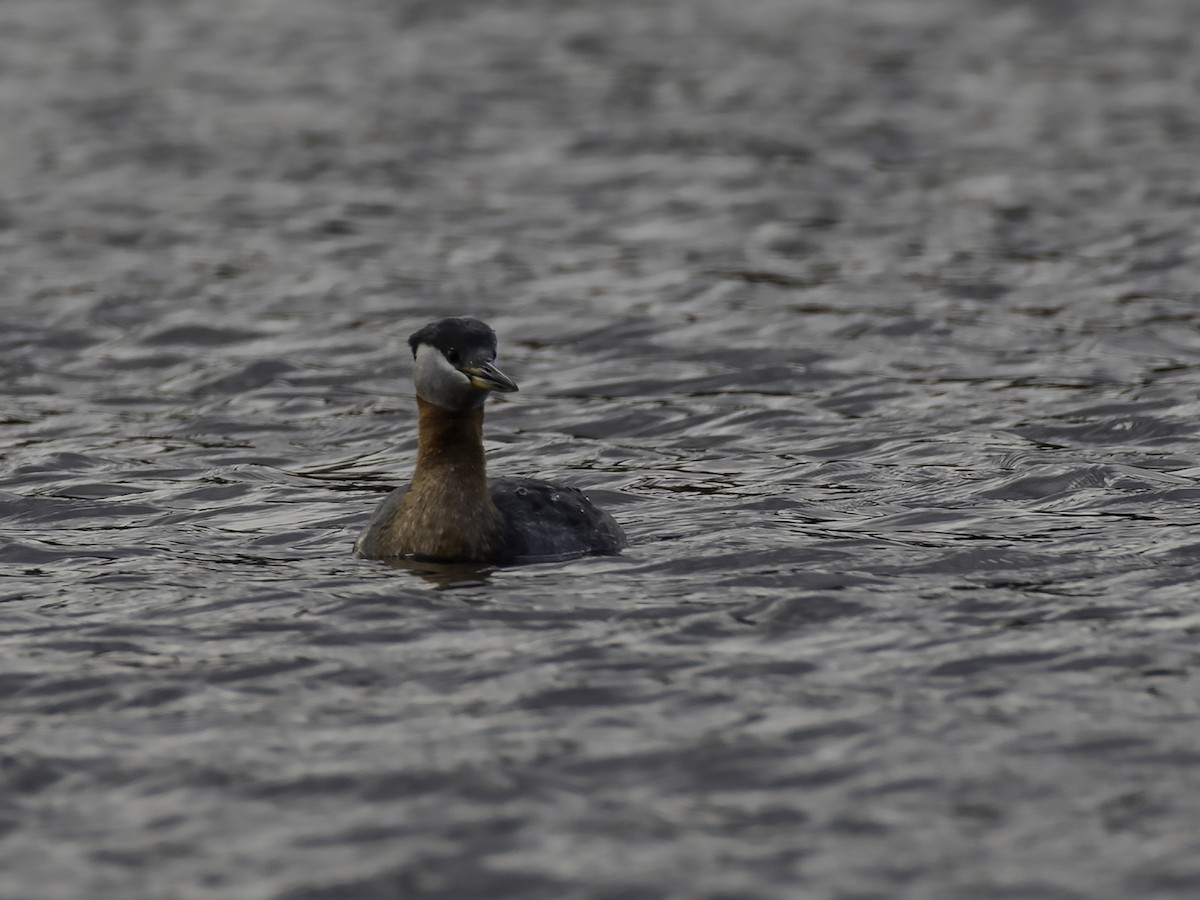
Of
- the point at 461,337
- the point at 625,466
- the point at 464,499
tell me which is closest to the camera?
the point at 461,337

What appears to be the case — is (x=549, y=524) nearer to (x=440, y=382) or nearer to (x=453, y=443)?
(x=453, y=443)

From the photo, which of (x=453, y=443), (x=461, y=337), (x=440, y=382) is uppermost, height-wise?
(x=461, y=337)

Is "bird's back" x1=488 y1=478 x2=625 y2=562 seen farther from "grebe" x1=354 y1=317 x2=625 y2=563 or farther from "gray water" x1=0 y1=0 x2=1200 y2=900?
"gray water" x1=0 y1=0 x2=1200 y2=900

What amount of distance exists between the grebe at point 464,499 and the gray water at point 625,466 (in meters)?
0.24

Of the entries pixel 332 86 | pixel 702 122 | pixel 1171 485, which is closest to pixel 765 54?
pixel 702 122

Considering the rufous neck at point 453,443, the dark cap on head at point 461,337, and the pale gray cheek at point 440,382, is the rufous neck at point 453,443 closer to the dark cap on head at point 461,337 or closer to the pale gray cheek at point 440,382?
the pale gray cheek at point 440,382

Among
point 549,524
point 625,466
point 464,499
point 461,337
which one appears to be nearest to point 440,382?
point 461,337

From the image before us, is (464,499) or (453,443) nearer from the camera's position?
(464,499)

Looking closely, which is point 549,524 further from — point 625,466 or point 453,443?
point 625,466

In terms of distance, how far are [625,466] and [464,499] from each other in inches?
130

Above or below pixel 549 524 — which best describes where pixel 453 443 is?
above

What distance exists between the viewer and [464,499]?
12.1 metres

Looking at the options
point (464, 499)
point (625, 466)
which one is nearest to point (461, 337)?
point (464, 499)

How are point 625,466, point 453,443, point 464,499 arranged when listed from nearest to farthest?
point 464,499, point 453,443, point 625,466
